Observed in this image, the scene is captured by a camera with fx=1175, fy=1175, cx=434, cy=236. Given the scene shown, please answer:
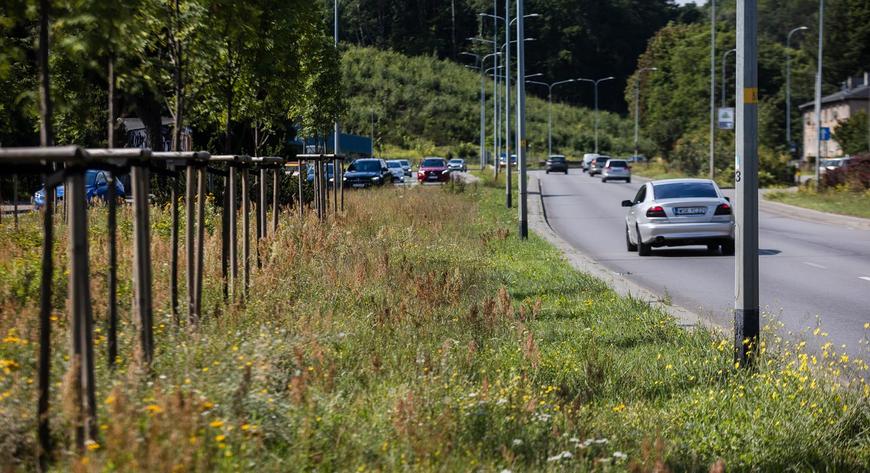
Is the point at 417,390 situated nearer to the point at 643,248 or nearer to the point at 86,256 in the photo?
the point at 86,256

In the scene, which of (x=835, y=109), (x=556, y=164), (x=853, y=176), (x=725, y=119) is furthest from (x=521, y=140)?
(x=835, y=109)

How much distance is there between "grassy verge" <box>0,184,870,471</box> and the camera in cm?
529

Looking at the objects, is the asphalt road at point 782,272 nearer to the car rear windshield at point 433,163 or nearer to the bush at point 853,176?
the bush at point 853,176

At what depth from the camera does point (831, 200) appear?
132ft

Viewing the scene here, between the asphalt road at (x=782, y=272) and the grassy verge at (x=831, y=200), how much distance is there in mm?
1954

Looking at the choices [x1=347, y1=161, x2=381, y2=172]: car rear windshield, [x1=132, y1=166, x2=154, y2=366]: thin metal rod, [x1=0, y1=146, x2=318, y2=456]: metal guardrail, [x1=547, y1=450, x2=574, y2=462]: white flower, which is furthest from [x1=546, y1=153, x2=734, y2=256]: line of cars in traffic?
[x1=347, y1=161, x2=381, y2=172]: car rear windshield

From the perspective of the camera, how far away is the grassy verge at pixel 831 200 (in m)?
35.7

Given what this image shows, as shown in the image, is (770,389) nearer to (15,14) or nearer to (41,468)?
(41,468)

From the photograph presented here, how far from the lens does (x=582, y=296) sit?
1346 centimetres

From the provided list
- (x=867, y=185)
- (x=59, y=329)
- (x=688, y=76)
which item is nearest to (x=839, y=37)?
(x=688, y=76)

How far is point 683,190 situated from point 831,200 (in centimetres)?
1922

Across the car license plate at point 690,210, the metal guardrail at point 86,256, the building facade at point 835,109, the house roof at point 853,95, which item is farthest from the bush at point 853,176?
the house roof at point 853,95

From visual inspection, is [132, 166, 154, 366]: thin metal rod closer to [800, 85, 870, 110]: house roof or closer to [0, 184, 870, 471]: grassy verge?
[0, 184, 870, 471]: grassy verge

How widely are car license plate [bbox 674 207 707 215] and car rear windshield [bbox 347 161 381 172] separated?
30195 millimetres
